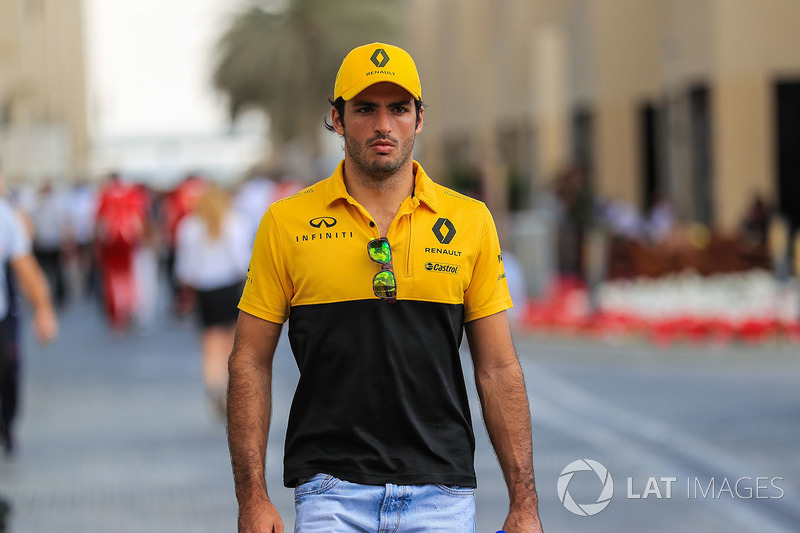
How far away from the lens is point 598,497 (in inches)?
344

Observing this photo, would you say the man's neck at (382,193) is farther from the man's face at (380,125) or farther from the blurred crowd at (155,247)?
the blurred crowd at (155,247)

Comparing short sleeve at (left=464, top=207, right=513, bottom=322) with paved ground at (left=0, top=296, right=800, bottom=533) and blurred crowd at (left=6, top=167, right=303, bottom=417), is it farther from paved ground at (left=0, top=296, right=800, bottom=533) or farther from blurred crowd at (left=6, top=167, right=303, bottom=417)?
blurred crowd at (left=6, top=167, right=303, bottom=417)

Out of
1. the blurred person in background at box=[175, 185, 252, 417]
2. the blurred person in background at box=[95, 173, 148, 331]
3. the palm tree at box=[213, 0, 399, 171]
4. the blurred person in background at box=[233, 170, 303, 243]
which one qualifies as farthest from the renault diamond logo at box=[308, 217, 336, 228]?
the palm tree at box=[213, 0, 399, 171]

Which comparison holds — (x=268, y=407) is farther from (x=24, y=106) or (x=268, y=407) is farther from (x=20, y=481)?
(x=24, y=106)

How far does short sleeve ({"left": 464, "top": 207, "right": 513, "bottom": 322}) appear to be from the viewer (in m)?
3.85

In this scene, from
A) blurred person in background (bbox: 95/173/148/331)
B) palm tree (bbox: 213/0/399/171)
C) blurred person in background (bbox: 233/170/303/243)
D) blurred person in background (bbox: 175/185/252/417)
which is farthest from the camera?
palm tree (bbox: 213/0/399/171)

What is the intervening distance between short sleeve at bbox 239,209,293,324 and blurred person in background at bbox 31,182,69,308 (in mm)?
22378

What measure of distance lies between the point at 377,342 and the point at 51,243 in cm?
2285

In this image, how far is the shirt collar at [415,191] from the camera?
382 cm

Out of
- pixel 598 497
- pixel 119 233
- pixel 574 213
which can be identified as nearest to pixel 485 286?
pixel 598 497

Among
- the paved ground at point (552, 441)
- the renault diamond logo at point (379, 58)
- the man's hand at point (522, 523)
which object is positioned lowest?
the paved ground at point (552, 441)

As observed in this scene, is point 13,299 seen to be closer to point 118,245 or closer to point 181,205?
point 181,205

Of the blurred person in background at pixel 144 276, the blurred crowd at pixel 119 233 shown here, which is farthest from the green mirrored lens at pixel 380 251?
the blurred person in background at pixel 144 276

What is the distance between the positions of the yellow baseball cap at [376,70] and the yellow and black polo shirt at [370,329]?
274 mm
